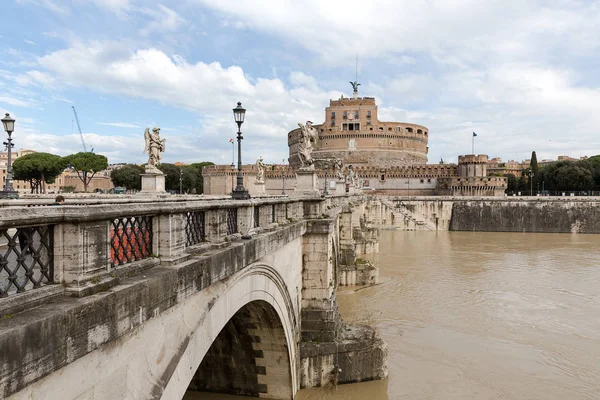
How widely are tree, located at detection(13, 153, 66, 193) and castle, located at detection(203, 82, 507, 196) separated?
30.4 m

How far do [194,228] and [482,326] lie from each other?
52.9ft

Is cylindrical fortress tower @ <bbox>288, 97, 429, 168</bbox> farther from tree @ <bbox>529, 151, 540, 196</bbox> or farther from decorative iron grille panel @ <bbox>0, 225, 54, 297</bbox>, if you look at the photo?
decorative iron grille panel @ <bbox>0, 225, 54, 297</bbox>

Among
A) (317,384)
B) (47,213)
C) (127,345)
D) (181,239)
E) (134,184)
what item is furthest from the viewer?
(134,184)

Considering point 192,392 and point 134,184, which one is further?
point 134,184

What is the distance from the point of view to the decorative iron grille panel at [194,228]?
564 centimetres

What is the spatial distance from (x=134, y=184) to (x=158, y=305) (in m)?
70.8

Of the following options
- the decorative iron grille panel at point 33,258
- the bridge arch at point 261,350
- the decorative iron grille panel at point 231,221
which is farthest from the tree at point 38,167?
the decorative iron grille panel at point 33,258

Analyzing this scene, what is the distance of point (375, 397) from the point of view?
12.1m

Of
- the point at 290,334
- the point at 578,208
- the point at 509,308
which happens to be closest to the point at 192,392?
the point at 290,334

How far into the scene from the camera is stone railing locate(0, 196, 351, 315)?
10.2 ft

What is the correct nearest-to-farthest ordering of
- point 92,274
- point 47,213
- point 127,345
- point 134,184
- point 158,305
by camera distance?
point 47,213 → point 92,274 → point 127,345 → point 158,305 → point 134,184

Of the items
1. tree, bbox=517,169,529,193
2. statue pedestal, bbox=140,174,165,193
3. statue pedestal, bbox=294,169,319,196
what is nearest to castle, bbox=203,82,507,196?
tree, bbox=517,169,529,193

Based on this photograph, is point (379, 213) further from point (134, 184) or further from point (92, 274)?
point (92, 274)

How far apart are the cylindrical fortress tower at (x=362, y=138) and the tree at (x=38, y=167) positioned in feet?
171
